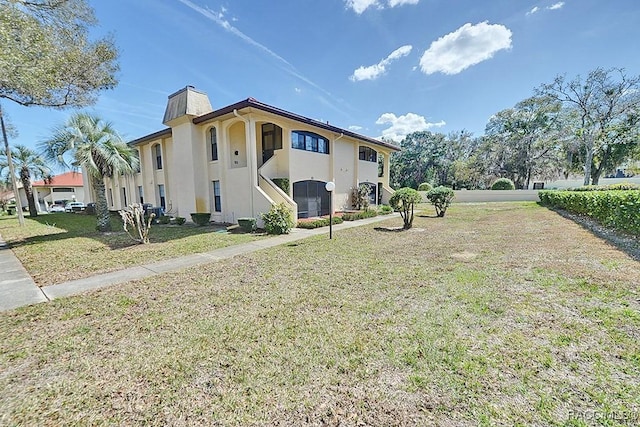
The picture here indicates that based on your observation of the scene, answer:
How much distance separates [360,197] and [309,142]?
609 cm

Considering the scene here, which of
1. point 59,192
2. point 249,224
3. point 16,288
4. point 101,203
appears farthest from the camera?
point 59,192

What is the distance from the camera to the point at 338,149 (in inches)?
730

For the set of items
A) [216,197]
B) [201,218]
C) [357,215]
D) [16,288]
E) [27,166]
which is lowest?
[16,288]

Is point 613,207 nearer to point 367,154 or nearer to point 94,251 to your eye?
point 367,154

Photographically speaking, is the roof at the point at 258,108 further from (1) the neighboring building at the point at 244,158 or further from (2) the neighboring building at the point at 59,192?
(2) the neighboring building at the point at 59,192

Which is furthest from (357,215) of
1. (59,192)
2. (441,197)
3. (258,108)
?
(59,192)

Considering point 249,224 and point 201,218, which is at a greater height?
A: point 201,218

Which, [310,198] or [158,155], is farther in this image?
[158,155]

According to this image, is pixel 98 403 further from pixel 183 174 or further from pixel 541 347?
pixel 183 174

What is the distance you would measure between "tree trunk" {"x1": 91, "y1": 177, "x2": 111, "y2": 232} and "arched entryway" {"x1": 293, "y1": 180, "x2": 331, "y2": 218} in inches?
378

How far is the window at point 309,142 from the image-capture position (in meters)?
15.2

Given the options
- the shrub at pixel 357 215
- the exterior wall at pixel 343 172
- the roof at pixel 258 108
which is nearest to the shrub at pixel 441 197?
the shrub at pixel 357 215

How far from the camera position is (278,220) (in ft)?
38.2

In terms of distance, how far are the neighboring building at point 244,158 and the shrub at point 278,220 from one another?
834mm
